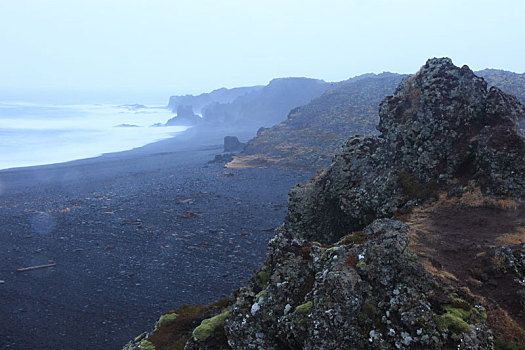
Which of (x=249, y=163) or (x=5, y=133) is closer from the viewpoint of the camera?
(x=249, y=163)

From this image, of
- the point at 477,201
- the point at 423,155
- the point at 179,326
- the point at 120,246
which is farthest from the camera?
the point at 120,246

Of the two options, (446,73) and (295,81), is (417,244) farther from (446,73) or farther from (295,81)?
(295,81)

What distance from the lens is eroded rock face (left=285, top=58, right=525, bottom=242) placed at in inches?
542

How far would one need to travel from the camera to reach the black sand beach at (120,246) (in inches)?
767

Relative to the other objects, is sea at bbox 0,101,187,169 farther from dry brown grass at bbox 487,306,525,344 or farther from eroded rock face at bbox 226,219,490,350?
dry brown grass at bbox 487,306,525,344

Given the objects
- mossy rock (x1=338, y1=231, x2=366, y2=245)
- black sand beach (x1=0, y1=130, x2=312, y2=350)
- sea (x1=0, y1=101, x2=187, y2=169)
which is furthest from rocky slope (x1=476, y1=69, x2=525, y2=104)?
sea (x1=0, y1=101, x2=187, y2=169)

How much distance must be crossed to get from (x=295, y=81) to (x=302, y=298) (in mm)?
165242

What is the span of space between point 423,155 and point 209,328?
38.4 feet

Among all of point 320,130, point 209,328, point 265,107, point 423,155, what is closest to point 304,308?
point 209,328

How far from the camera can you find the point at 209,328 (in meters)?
10.8

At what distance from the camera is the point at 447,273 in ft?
28.7

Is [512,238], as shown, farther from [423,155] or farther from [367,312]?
[423,155]

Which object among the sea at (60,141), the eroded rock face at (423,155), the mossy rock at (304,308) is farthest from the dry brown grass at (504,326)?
the sea at (60,141)

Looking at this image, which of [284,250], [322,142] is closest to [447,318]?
[284,250]
